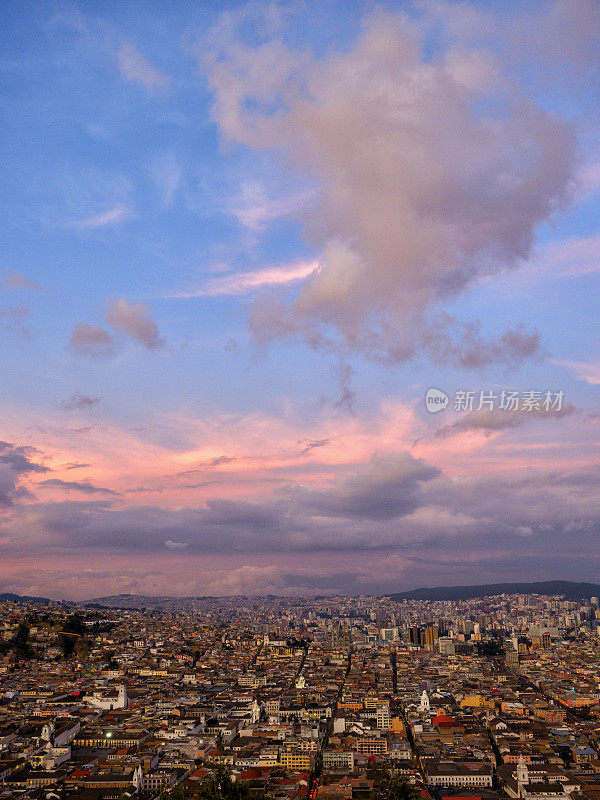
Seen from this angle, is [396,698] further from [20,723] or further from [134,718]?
[20,723]

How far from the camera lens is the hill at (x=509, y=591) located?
153 m

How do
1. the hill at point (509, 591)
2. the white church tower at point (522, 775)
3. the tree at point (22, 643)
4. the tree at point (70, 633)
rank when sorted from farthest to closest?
the hill at point (509, 591) → the tree at point (70, 633) → the tree at point (22, 643) → the white church tower at point (522, 775)

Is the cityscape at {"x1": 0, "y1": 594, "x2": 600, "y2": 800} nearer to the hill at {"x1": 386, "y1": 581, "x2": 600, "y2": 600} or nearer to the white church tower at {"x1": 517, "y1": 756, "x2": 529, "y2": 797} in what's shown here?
the white church tower at {"x1": 517, "y1": 756, "x2": 529, "y2": 797}

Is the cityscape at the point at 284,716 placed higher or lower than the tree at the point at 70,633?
lower

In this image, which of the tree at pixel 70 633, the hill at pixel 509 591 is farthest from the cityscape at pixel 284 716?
the hill at pixel 509 591

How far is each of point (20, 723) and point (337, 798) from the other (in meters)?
17.7

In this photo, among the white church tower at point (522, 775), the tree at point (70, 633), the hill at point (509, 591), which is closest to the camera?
the white church tower at point (522, 775)

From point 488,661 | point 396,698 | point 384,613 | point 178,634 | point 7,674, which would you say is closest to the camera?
point 396,698

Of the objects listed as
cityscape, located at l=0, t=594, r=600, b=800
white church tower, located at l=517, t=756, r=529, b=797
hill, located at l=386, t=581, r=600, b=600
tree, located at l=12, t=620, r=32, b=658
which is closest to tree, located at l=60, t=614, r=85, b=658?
cityscape, located at l=0, t=594, r=600, b=800

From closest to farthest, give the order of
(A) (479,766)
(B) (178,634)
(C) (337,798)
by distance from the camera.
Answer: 1. (C) (337,798)
2. (A) (479,766)
3. (B) (178,634)

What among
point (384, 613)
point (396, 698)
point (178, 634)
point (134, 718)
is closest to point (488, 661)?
point (396, 698)

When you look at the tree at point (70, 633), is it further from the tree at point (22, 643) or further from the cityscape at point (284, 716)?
the tree at point (22, 643)

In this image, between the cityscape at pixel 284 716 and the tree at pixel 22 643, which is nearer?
the cityscape at pixel 284 716

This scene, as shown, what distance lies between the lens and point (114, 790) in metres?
23.4
